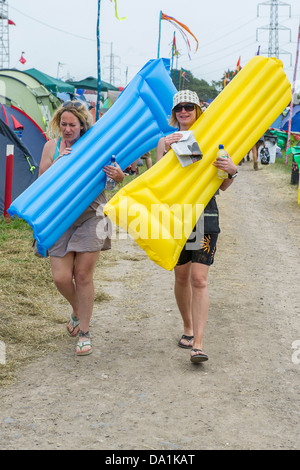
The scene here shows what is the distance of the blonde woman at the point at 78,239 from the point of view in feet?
13.4

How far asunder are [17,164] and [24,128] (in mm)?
2493

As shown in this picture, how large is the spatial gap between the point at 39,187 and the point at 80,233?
0.42m

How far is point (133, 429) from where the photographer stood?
10.2 feet

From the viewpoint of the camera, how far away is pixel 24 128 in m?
11.7

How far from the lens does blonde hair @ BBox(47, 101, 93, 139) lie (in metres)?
4.10

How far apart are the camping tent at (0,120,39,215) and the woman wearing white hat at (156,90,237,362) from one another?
5.29 metres

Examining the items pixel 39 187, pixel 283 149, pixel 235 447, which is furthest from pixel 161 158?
pixel 283 149

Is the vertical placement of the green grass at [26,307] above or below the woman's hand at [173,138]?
below

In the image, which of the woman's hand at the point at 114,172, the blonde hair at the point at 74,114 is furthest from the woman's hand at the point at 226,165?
the blonde hair at the point at 74,114

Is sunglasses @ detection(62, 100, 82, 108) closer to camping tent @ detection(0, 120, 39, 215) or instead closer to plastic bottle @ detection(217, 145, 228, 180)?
plastic bottle @ detection(217, 145, 228, 180)

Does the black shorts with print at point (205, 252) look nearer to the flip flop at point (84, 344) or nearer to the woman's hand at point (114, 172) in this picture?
the woman's hand at point (114, 172)

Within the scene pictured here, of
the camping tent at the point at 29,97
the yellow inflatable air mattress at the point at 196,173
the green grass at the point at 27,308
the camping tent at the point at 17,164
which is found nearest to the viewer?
the yellow inflatable air mattress at the point at 196,173

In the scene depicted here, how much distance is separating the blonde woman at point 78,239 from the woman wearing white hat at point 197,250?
53 centimetres

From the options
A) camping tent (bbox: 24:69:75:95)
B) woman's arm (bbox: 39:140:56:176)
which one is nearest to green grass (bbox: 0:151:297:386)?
woman's arm (bbox: 39:140:56:176)
